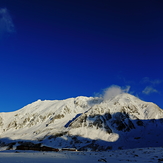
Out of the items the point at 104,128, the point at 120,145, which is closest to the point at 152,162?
the point at 120,145

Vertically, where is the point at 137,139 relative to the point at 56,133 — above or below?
below

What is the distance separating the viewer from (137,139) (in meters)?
163

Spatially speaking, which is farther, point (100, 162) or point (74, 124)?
point (74, 124)

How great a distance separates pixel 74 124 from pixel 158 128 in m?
96.0

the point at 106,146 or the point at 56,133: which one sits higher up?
the point at 56,133

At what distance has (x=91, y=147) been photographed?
13962cm

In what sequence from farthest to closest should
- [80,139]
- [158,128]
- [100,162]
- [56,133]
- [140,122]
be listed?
[140,122] < [158,128] < [56,133] < [80,139] < [100,162]

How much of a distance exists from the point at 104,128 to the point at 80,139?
38009 mm

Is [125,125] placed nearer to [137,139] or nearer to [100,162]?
[137,139]

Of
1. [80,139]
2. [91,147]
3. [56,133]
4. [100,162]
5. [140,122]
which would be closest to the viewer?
[100,162]

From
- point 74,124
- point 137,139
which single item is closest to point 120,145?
point 137,139

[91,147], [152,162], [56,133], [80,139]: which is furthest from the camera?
[56,133]

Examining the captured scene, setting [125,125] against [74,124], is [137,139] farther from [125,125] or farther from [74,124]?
[74,124]

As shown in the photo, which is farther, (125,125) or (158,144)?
(125,125)
